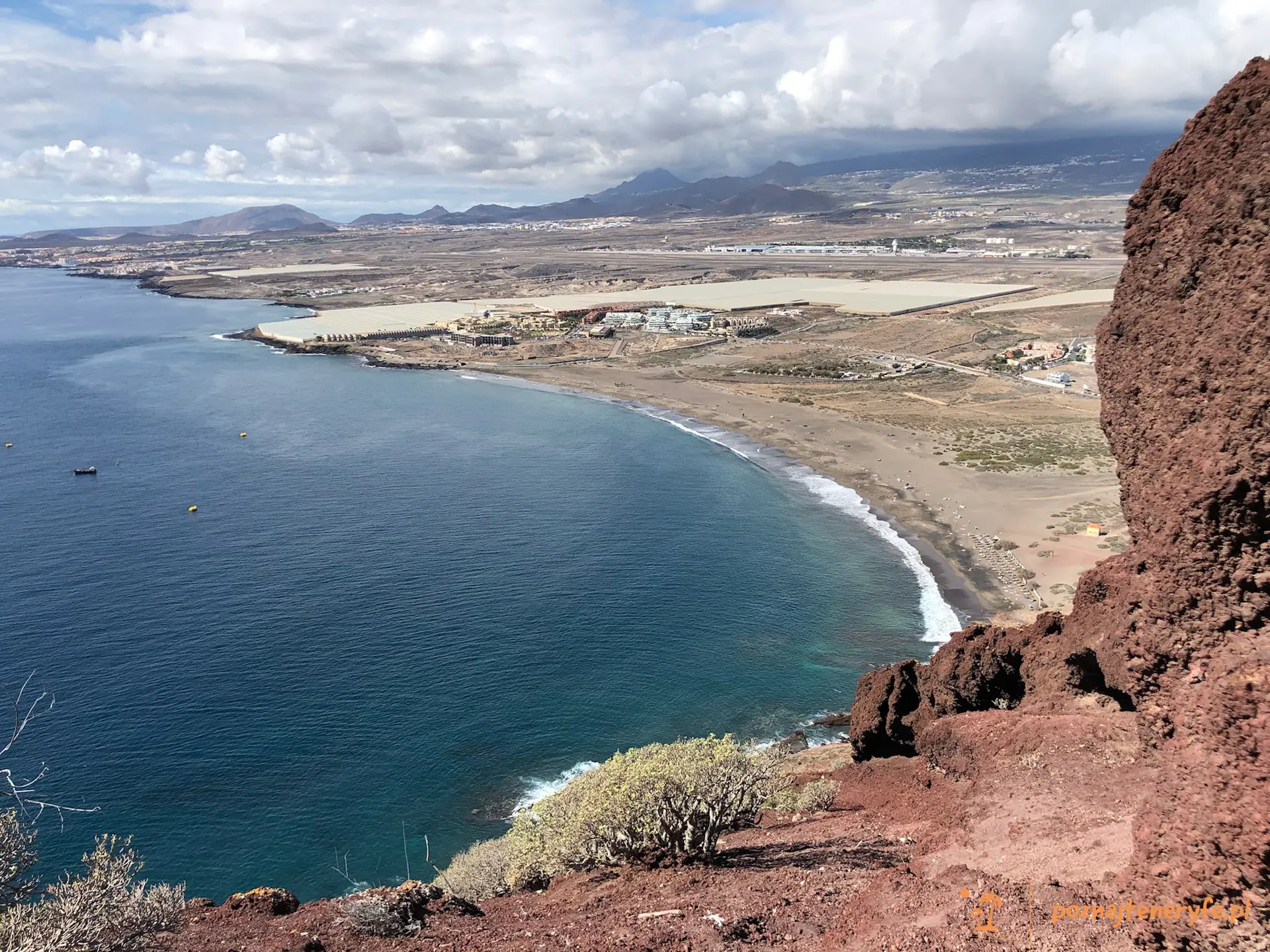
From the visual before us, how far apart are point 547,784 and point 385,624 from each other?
19.2m

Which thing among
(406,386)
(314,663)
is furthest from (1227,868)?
(406,386)

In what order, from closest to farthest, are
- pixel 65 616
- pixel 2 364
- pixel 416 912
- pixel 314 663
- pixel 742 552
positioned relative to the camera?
pixel 416 912 < pixel 314 663 < pixel 65 616 < pixel 742 552 < pixel 2 364

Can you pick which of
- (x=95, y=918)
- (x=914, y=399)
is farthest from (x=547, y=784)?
(x=914, y=399)

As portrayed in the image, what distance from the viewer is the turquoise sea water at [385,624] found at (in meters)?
39.4

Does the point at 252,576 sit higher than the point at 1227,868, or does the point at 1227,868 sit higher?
the point at 1227,868

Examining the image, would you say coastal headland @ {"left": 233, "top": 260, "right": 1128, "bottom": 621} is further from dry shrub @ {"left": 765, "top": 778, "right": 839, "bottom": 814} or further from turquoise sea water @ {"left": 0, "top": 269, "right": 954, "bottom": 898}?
dry shrub @ {"left": 765, "top": 778, "right": 839, "bottom": 814}

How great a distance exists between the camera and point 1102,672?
29766 millimetres

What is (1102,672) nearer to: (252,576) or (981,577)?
(981,577)

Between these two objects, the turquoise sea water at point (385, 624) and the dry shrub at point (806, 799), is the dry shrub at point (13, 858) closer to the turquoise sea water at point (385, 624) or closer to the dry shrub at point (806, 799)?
the turquoise sea water at point (385, 624)

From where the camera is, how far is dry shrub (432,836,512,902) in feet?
86.4

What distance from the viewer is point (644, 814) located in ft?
80.8

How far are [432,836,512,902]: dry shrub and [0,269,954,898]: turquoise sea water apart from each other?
342 inches

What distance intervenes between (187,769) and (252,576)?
22.5 m

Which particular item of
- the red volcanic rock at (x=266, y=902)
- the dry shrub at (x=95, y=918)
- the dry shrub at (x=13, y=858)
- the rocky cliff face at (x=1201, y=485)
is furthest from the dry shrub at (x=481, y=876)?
the rocky cliff face at (x=1201, y=485)
